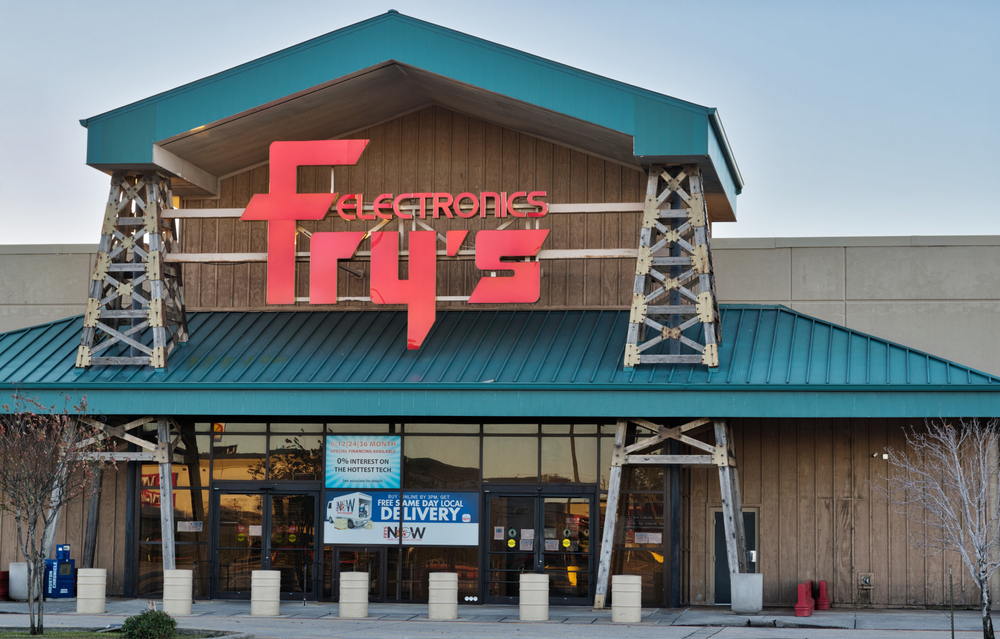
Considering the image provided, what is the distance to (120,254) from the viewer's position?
26531 millimetres

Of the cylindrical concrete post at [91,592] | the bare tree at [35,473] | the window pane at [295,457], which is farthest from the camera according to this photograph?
the window pane at [295,457]

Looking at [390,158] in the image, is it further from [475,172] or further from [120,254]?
[120,254]

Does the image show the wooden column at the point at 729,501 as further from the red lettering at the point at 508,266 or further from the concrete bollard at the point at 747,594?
the red lettering at the point at 508,266

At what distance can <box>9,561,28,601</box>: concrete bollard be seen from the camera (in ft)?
85.5

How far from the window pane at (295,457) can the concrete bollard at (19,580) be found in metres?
5.74

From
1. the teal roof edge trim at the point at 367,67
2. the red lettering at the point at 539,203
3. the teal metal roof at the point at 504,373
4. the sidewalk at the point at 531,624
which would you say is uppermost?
the teal roof edge trim at the point at 367,67

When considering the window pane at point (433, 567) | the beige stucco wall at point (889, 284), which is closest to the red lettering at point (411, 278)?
the window pane at point (433, 567)

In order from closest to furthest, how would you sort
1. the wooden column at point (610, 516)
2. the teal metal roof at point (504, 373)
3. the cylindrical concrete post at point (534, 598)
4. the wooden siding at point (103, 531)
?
the cylindrical concrete post at point (534, 598)
the teal metal roof at point (504, 373)
the wooden column at point (610, 516)
the wooden siding at point (103, 531)

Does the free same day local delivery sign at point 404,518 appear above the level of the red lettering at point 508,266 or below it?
below

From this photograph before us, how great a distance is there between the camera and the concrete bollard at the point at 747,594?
2333cm

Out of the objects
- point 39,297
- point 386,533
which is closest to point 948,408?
point 386,533

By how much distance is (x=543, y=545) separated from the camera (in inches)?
1013

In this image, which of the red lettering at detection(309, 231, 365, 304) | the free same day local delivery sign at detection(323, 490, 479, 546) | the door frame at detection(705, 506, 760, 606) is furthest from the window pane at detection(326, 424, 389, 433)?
the door frame at detection(705, 506, 760, 606)

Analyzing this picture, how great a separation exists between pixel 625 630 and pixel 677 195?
929cm
